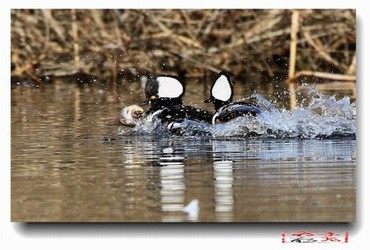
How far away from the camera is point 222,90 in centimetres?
1014

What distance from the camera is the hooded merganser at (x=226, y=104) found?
1015cm

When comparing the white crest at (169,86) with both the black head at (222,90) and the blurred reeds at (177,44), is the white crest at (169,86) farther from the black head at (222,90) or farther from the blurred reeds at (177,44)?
the black head at (222,90)

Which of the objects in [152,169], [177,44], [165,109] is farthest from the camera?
[165,109]

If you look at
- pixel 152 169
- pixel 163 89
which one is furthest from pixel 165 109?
pixel 152 169

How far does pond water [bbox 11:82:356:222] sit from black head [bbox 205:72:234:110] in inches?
1.9

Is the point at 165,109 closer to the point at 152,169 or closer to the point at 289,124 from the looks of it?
the point at 152,169

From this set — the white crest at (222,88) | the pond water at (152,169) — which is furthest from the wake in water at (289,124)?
the white crest at (222,88)

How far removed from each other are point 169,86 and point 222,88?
0.27 m

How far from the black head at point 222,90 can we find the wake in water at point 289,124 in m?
0.12

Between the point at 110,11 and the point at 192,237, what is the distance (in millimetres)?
1189

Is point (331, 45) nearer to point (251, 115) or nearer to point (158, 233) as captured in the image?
point (251, 115)

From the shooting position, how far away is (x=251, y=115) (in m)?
10.2
